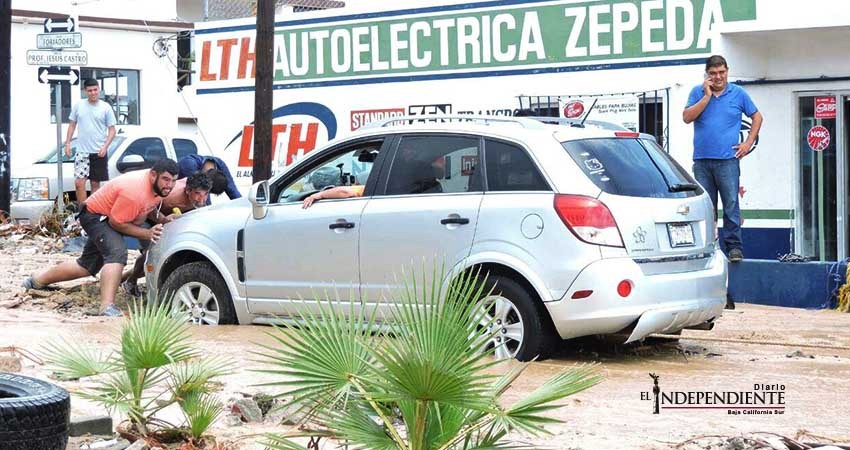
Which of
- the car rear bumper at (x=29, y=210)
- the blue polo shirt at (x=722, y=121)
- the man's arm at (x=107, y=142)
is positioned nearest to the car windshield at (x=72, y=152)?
the car rear bumper at (x=29, y=210)

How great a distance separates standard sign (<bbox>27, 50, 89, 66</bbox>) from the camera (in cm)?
1917

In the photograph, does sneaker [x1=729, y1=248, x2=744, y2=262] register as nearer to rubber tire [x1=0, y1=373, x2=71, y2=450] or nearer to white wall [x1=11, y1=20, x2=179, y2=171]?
rubber tire [x1=0, y1=373, x2=71, y2=450]

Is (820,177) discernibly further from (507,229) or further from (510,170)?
(507,229)

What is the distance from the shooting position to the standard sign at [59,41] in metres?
19.1

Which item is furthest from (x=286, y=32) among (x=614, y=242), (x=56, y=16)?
(x=56, y=16)

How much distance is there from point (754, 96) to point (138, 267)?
7027mm

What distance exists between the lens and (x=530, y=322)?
8203 millimetres

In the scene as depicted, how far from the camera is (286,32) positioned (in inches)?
720

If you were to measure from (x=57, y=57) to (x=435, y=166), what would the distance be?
11817mm

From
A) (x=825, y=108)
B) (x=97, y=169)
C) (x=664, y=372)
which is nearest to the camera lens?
(x=664, y=372)

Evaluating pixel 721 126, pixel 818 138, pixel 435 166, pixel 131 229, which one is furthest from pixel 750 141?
pixel 131 229

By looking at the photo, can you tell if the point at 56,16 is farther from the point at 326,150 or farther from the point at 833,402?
the point at 833,402

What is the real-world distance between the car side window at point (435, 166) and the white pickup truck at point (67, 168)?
10.4 metres

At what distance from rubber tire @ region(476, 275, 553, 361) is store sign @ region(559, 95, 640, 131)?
6975mm
